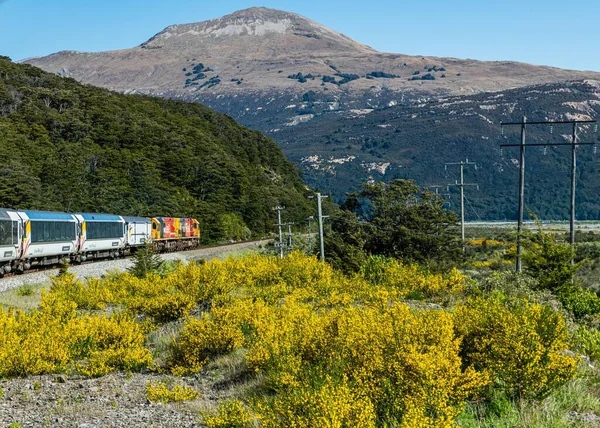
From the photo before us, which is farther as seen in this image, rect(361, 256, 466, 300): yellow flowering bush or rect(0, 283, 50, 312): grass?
rect(361, 256, 466, 300): yellow flowering bush

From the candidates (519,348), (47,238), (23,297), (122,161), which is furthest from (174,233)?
(519,348)

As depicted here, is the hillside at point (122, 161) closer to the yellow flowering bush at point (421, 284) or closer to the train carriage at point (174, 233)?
the train carriage at point (174, 233)

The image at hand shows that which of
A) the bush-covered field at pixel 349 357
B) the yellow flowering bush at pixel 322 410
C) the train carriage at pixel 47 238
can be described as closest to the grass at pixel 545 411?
the bush-covered field at pixel 349 357

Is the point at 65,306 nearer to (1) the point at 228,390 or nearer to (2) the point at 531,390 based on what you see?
(1) the point at 228,390

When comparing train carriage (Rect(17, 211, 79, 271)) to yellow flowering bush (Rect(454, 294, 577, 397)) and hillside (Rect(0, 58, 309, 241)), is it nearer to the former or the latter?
hillside (Rect(0, 58, 309, 241))

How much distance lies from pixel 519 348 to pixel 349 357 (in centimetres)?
192

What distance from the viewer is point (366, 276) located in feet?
77.8

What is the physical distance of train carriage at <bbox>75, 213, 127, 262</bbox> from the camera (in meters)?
36.8

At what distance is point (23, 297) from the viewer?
21.4 m

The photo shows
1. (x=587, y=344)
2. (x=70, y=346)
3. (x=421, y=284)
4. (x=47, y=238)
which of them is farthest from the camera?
(x=47, y=238)

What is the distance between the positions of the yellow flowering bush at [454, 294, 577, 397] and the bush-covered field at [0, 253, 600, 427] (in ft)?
0.05

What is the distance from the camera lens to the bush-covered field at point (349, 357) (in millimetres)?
7625

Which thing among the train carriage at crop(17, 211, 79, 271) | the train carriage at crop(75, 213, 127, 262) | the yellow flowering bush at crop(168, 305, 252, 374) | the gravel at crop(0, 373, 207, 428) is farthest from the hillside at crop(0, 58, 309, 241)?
the gravel at crop(0, 373, 207, 428)

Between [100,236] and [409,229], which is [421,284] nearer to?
[100,236]
